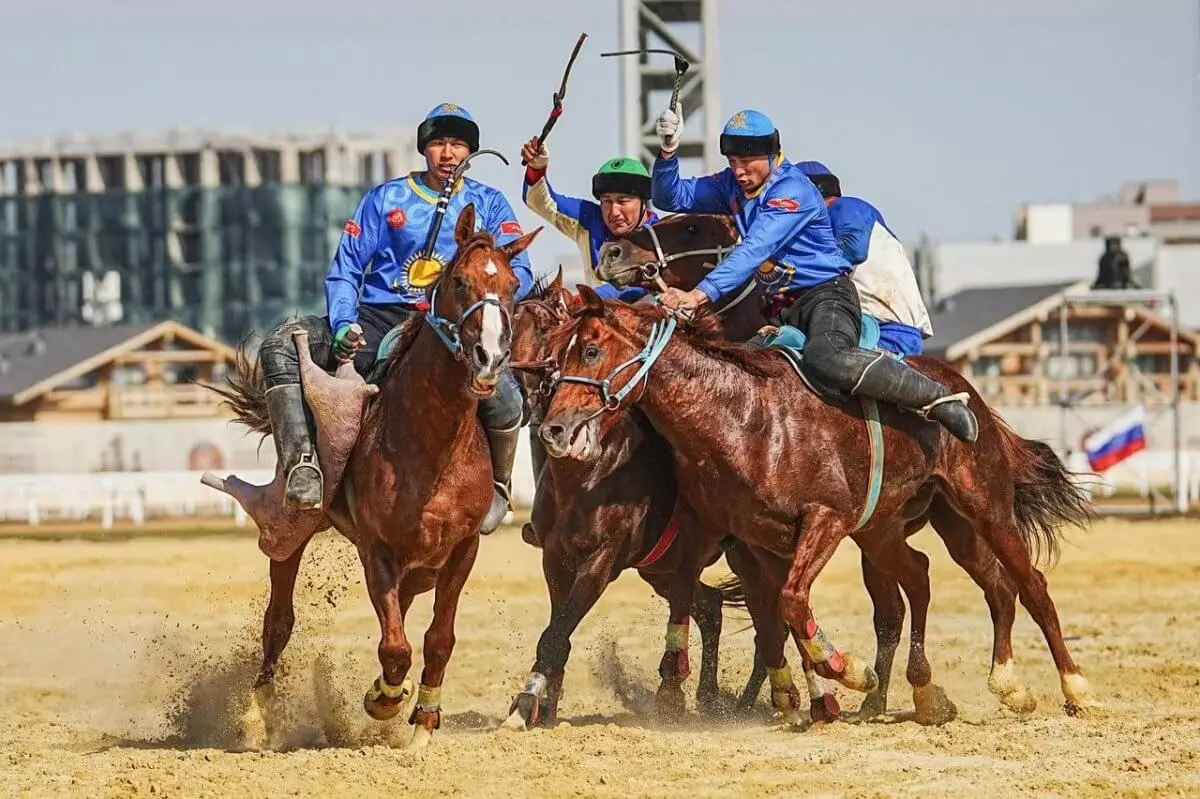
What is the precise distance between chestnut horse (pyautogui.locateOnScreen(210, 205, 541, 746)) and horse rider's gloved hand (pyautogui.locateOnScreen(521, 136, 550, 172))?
1.57 metres

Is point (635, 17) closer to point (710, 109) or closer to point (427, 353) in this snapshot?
point (710, 109)

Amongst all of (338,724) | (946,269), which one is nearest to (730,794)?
(338,724)

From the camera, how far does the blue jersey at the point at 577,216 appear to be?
9789 millimetres

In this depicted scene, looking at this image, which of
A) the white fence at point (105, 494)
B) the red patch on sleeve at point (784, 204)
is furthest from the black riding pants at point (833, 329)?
the white fence at point (105, 494)

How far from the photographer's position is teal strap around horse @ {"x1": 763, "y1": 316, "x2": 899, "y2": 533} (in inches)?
350

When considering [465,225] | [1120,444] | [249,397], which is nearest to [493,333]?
[465,225]

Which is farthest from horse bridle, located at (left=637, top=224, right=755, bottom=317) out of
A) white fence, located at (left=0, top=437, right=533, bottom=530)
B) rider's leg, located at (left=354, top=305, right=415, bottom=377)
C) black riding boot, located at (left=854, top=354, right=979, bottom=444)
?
white fence, located at (left=0, top=437, right=533, bottom=530)

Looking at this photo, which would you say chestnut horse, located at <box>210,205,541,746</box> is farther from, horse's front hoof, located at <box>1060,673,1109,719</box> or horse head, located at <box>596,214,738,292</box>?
horse's front hoof, located at <box>1060,673,1109,719</box>

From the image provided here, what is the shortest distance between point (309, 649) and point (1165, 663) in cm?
534

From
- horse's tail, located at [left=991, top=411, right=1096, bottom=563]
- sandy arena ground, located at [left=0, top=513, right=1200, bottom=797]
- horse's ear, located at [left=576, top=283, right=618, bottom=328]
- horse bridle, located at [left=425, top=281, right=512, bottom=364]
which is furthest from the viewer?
horse's tail, located at [left=991, top=411, right=1096, bottom=563]

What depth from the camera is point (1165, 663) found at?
1172 cm

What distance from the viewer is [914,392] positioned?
8.92 meters

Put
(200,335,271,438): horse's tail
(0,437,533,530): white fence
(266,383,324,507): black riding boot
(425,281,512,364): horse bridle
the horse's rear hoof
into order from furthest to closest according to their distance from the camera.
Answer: (0,437,533,530): white fence → (200,335,271,438): horse's tail → (266,383,324,507): black riding boot → the horse's rear hoof → (425,281,512,364): horse bridle

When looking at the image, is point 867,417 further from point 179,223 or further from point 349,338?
point 179,223
